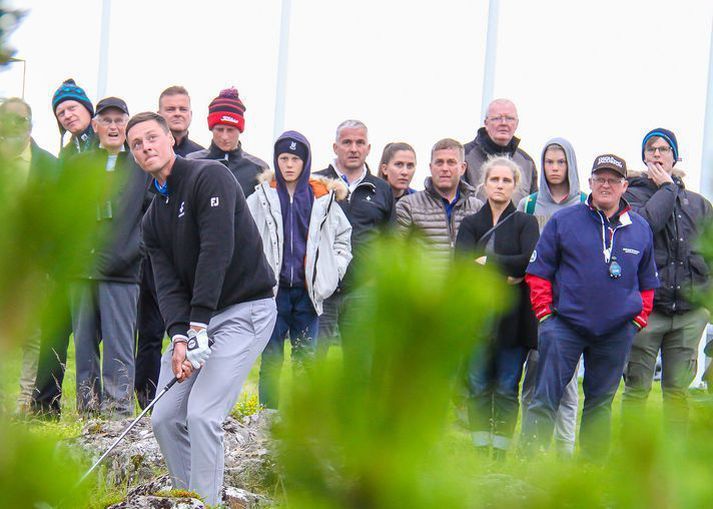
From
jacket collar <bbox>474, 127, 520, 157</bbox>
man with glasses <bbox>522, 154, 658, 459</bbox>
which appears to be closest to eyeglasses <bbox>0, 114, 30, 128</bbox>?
man with glasses <bbox>522, 154, 658, 459</bbox>

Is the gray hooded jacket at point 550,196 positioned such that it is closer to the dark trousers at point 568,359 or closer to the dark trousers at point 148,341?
the dark trousers at point 568,359

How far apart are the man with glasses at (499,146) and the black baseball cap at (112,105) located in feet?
8.10

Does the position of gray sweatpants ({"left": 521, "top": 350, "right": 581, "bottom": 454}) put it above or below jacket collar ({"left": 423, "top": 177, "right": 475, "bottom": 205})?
below

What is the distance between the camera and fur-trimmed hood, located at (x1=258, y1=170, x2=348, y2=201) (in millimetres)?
6480

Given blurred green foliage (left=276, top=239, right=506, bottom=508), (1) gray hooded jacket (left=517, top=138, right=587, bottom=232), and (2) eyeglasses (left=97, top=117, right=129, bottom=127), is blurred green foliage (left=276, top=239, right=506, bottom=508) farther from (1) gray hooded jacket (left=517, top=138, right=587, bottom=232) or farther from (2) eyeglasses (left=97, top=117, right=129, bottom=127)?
(1) gray hooded jacket (left=517, top=138, right=587, bottom=232)

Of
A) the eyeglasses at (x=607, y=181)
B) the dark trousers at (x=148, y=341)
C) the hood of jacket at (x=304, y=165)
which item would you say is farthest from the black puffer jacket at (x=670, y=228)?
the dark trousers at (x=148, y=341)

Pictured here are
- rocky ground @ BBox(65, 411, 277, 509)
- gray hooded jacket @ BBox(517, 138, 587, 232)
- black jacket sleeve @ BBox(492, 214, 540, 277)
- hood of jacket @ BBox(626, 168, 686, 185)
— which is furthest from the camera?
hood of jacket @ BBox(626, 168, 686, 185)

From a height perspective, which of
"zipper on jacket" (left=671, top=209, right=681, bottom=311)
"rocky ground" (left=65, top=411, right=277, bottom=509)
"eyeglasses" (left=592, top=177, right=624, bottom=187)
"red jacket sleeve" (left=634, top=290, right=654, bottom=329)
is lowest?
"rocky ground" (left=65, top=411, right=277, bottom=509)

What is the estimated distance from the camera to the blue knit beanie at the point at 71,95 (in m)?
5.57

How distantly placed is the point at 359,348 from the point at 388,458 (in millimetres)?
73

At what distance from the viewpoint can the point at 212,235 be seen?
15.1 ft

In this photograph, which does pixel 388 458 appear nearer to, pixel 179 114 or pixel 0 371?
pixel 0 371

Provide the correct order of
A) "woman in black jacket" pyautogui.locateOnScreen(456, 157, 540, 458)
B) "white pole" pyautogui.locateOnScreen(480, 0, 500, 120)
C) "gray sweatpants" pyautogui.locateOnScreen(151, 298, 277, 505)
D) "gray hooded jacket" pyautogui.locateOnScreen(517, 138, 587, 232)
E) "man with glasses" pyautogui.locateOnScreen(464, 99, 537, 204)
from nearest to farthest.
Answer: "gray sweatpants" pyautogui.locateOnScreen(151, 298, 277, 505) → "woman in black jacket" pyautogui.locateOnScreen(456, 157, 540, 458) → "gray hooded jacket" pyautogui.locateOnScreen(517, 138, 587, 232) → "man with glasses" pyautogui.locateOnScreen(464, 99, 537, 204) → "white pole" pyautogui.locateOnScreen(480, 0, 500, 120)

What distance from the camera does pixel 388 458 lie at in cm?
63
